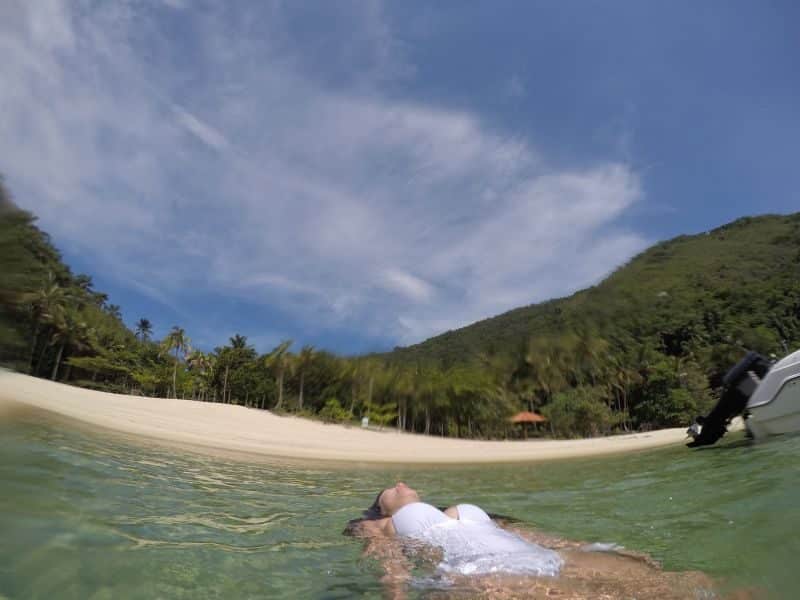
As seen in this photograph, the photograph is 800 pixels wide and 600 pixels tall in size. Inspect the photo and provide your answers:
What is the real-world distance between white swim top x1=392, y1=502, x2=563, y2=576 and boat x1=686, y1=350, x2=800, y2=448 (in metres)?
8.42

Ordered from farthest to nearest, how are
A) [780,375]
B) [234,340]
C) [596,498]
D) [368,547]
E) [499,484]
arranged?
[234,340] → [499,484] → [780,375] → [596,498] → [368,547]

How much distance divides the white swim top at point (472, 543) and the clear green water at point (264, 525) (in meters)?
0.38

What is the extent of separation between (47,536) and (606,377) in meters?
54.0

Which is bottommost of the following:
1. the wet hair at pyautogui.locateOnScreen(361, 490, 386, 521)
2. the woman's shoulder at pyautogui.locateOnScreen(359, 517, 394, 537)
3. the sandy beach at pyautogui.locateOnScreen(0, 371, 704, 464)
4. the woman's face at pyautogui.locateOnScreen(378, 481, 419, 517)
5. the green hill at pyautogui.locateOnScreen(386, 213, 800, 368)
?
the woman's shoulder at pyautogui.locateOnScreen(359, 517, 394, 537)

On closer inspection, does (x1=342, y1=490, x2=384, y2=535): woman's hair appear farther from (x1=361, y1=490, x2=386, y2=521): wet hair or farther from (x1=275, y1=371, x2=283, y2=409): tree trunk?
(x1=275, y1=371, x2=283, y2=409): tree trunk

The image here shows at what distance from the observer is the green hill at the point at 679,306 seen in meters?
53.1

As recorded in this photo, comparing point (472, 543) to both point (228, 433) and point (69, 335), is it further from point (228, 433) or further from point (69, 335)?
point (69, 335)

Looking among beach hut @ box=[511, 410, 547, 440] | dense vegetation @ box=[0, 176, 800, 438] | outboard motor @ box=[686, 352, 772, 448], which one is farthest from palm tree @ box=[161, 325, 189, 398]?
outboard motor @ box=[686, 352, 772, 448]

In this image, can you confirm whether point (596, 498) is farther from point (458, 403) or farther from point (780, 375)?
point (458, 403)

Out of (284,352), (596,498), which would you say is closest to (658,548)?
(596,498)

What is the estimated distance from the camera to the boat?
9.02 meters

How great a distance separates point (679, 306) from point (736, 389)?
Answer: 59251mm

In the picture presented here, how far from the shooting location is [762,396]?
31.7 ft

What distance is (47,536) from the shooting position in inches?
134
